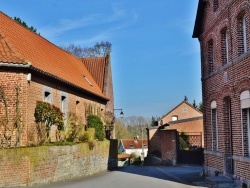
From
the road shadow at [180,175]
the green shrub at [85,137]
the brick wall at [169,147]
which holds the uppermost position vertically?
the green shrub at [85,137]

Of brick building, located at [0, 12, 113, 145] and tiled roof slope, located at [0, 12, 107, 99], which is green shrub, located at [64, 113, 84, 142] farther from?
tiled roof slope, located at [0, 12, 107, 99]

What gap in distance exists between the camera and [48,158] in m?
16.6

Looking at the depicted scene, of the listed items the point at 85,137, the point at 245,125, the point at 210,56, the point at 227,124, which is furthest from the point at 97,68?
the point at 245,125

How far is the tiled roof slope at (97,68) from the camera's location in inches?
1467

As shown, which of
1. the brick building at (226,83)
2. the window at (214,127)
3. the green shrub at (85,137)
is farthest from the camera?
the green shrub at (85,137)

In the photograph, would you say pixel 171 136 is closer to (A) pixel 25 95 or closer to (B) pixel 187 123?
(B) pixel 187 123

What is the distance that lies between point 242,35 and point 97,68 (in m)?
25.1

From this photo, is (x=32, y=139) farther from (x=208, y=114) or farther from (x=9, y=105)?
(x=208, y=114)

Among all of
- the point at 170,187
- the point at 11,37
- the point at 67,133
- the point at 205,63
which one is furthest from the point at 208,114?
the point at 11,37

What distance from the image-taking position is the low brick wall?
14.9 metres

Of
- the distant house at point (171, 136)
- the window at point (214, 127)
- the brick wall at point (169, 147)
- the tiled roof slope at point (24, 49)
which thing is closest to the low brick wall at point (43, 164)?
the tiled roof slope at point (24, 49)

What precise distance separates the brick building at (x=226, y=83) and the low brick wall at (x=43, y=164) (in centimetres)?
616

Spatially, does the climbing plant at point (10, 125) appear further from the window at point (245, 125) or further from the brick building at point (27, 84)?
the window at point (245, 125)

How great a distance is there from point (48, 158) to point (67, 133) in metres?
4.56
